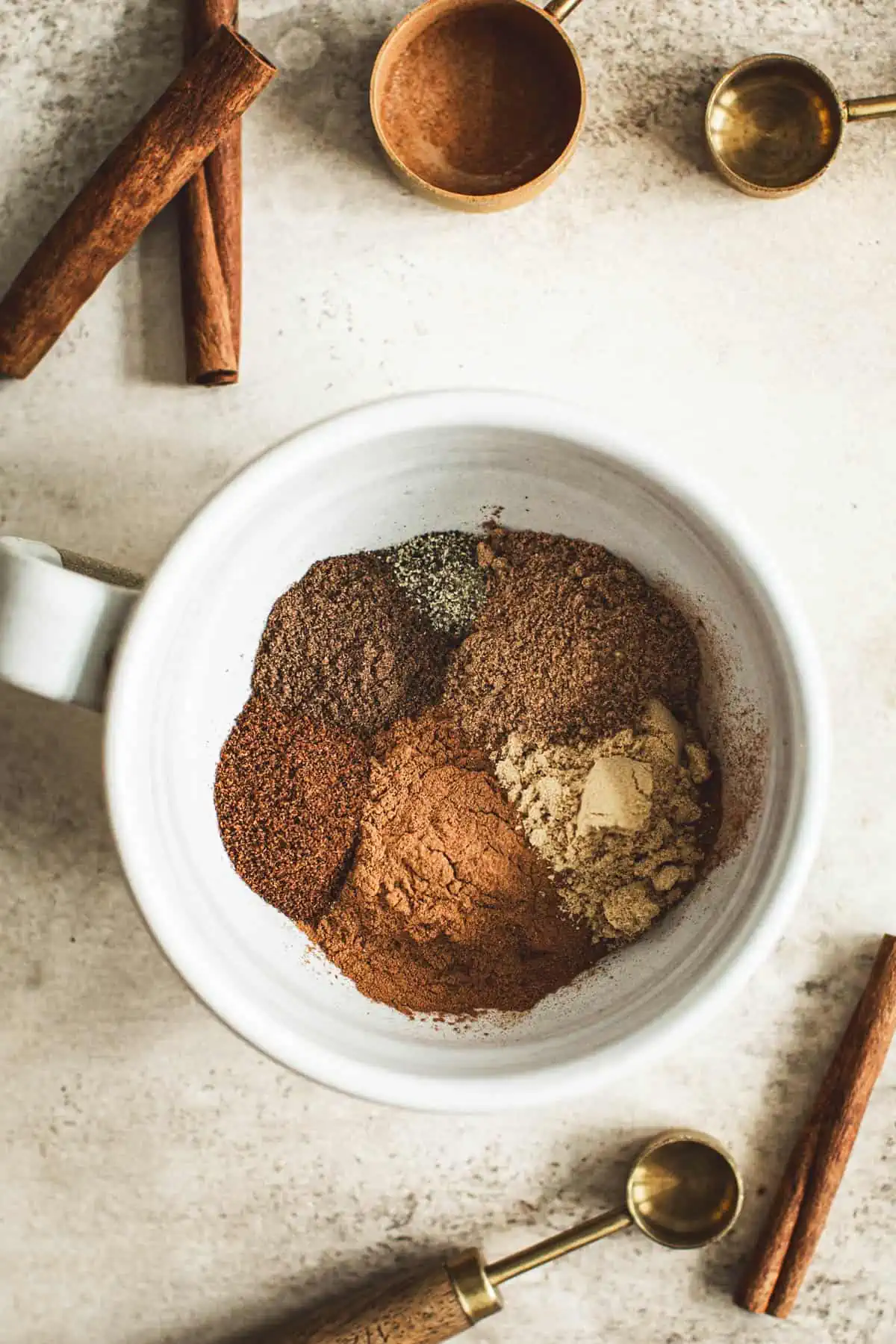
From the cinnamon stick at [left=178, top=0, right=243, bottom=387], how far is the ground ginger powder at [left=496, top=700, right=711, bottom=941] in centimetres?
48

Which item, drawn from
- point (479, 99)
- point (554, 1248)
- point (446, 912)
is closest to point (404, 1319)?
point (554, 1248)

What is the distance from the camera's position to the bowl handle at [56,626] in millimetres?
743

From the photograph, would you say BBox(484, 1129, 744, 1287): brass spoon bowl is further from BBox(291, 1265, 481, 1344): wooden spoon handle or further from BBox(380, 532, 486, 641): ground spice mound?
BBox(380, 532, 486, 641): ground spice mound

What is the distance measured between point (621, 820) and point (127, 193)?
28.0 inches

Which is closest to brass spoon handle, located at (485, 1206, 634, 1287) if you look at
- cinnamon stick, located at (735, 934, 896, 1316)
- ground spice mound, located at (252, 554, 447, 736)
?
cinnamon stick, located at (735, 934, 896, 1316)

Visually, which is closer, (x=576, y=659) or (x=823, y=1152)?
(x=576, y=659)

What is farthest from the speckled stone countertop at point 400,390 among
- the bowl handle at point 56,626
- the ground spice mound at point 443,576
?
the bowl handle at point 56,626

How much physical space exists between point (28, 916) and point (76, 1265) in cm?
36

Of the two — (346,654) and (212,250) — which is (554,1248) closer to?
(346,654)

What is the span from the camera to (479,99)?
108 centimetres

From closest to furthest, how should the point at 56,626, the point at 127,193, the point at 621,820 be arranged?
the point at 56,626, the point at 621,820, the point at 127,193

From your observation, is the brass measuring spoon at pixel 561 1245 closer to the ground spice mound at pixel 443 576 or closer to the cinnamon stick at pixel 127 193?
the ground spice mound at pixel 443 576

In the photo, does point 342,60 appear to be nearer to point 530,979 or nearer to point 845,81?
point 845,81

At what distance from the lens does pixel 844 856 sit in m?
1.09
